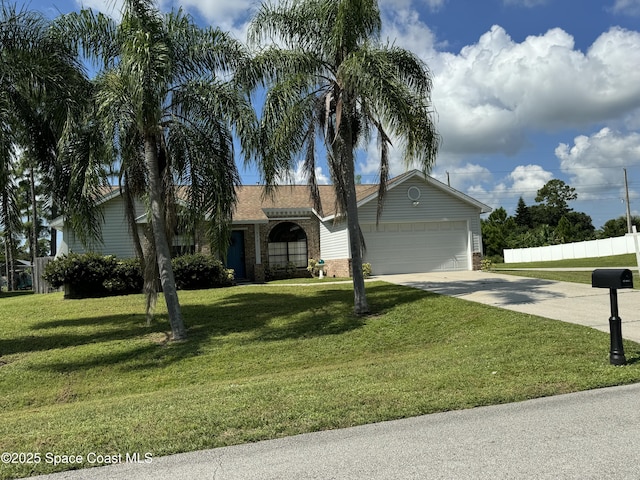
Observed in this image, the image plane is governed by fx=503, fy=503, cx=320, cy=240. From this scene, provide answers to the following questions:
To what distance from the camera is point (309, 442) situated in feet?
14.1

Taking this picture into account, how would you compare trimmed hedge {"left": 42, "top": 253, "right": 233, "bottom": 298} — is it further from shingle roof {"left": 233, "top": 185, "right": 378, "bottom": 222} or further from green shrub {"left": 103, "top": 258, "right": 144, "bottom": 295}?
shingle roof {"left": 233, "top": 185, "right": 378, "bottom": 222}

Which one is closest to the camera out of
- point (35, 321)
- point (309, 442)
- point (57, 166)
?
point (309, 442)

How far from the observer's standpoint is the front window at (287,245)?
2295 cm

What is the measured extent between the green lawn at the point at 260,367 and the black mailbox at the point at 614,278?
3.33 feet

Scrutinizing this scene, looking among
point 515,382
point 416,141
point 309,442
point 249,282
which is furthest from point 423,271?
point 309,442

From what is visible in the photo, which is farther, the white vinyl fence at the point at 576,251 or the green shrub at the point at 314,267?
the white vinyl fence at the point at 576,251

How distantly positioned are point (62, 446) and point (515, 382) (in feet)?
15.5

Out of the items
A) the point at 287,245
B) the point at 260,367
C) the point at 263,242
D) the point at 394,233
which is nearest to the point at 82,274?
the point at 263,242

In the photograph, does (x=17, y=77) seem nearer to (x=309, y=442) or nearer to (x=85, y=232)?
(x=85, y=232)

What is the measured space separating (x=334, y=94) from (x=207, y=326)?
6.38 m

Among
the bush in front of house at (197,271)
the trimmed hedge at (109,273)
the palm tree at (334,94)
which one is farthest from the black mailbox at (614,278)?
the bush in front of house at (197,271)

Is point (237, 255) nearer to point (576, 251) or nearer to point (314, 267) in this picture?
point (314, 267)

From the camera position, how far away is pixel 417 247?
2158cm

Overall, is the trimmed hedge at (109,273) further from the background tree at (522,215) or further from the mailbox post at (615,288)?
the background tree at (522,215)
